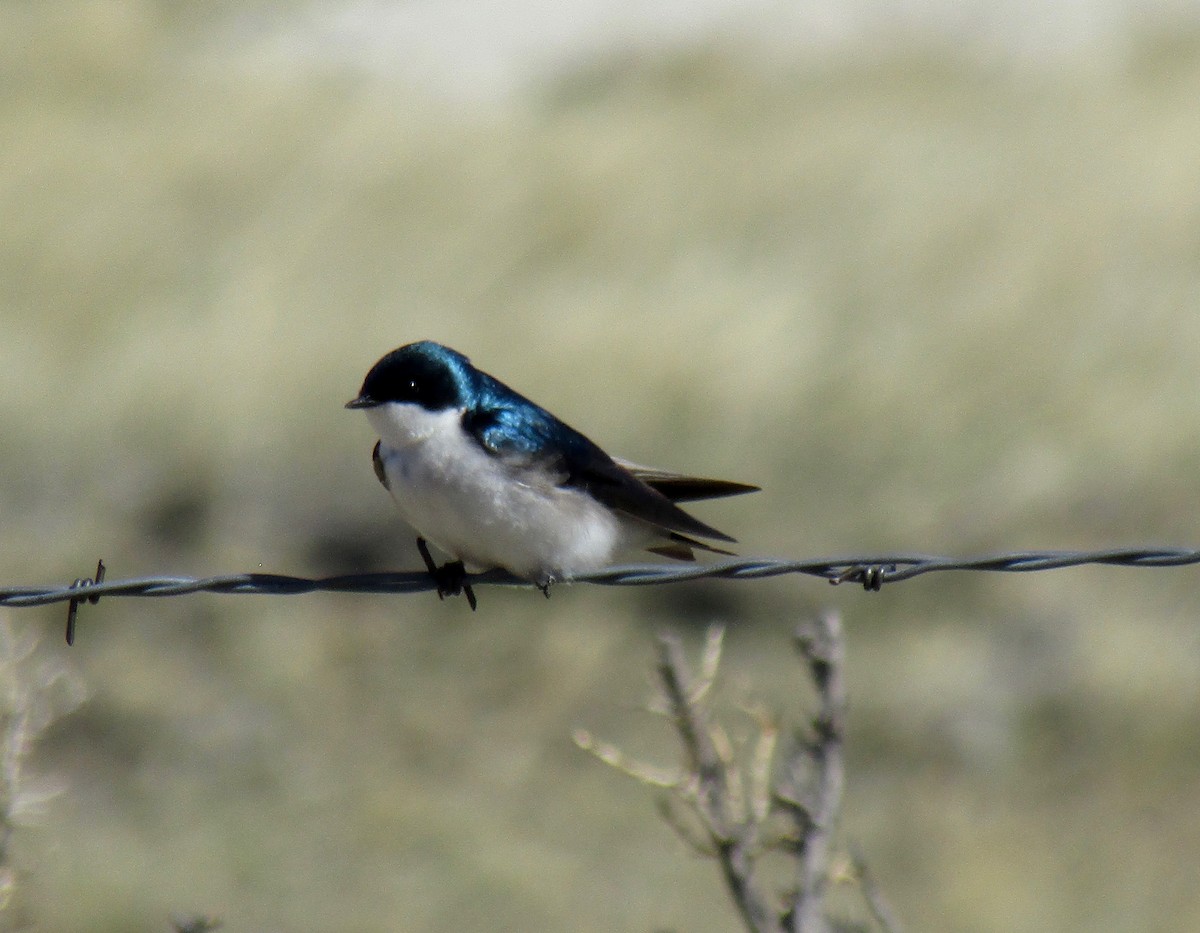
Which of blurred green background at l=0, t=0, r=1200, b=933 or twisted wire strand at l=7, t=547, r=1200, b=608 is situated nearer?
twisted wire strand at l=7, t=547, r=1200, b=608

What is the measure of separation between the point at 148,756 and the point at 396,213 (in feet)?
21.3

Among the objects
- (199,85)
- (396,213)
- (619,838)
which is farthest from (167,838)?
(199,85)

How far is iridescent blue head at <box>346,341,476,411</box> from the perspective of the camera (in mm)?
4789

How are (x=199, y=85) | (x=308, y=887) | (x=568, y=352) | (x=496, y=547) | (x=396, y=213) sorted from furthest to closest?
(x=199, y=85)
(x=396, y=213)
(x=568, y=352)
(x=308, y=887)
(x=496, y=547)

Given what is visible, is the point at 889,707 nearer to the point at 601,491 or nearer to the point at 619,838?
the point at 619,838

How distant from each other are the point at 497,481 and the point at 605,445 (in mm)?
7067

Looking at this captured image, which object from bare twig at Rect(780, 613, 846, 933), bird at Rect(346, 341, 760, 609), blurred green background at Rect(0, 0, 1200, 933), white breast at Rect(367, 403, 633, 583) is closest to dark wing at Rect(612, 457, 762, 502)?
bird at Rect(346, 341, 760, 609)

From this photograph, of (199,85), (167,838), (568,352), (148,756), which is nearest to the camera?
(167,838)

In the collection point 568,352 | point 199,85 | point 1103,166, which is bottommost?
point 568,352

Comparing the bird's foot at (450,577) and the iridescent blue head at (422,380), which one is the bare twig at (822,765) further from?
the iridescent blue head at (422,380)

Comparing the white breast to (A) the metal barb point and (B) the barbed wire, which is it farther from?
(A) the metal barb point

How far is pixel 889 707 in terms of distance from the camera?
32.6 ft

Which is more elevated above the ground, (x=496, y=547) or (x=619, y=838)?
(x=496, y=547)

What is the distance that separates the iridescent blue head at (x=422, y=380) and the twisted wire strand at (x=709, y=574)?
3.57 feet
